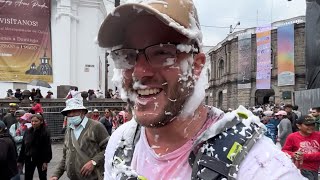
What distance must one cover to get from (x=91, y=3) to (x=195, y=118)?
30.1 meters

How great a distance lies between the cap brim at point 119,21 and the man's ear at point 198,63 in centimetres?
24

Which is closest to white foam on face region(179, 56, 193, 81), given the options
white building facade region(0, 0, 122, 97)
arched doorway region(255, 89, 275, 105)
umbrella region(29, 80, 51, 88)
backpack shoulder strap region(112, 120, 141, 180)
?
backpack shoulder strap region(112, 120, 141, 180)

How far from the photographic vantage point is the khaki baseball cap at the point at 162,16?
1.44 m

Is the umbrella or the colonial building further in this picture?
the colonial building

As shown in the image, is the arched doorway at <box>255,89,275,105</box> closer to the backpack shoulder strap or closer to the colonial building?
the colonial building

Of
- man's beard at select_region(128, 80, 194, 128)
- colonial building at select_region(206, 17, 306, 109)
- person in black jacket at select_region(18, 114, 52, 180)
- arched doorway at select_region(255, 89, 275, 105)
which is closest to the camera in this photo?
man's beard at select_region(128, 80, 194, 128)

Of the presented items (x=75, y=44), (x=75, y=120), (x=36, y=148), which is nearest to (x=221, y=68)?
(x=75, y=44)

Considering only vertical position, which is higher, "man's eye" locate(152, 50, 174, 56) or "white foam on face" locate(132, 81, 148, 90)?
"man's eye" locate(152, 50, 174, 56)

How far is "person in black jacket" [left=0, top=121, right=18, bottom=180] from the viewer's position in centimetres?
609

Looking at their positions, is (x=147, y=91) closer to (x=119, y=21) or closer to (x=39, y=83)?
(x=119, y=21)

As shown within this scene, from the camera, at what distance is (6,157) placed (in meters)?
6.12

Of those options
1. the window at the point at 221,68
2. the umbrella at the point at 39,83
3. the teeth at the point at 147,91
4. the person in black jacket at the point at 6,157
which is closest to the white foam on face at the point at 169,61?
the teeth at the point at 147,91

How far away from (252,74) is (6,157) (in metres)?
46.3

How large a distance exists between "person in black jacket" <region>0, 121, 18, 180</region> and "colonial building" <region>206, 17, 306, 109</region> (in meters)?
33.9
